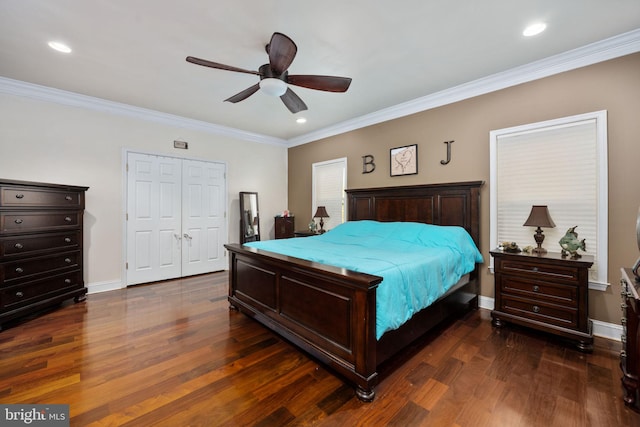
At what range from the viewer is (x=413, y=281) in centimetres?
212

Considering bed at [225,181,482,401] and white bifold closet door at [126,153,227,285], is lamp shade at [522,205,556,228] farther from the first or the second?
white bifold closet door at [126,153,227,285]

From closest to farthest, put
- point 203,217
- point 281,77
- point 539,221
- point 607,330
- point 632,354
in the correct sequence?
1. point 632,354
2. point 281,77
3. point 607,330
4. point 539,221
5. point 203,217

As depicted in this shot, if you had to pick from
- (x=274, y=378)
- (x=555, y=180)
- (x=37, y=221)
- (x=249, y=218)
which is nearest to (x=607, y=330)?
(x=555, y=180)

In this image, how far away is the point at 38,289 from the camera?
3023 millimetres

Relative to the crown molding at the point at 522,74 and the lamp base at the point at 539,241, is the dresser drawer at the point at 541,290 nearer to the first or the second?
the lamp base at the point at 539,241

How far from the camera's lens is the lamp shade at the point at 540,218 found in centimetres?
268

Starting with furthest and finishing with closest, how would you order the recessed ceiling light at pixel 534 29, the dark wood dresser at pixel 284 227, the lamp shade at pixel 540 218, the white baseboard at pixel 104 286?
the dark wood dresser at pixel 284 227 < the white baseboard at pixel 104 286 < the lamp shade at pixel 540 218 < the recessed ceiling light at pixel 534 29

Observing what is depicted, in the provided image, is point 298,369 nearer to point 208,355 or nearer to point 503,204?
point 208,355

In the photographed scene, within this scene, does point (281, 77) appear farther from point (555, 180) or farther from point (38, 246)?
point (38, 246)

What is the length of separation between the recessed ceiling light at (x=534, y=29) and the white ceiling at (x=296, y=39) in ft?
0.17

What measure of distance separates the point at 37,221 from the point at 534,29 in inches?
208

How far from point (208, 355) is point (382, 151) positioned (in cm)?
358

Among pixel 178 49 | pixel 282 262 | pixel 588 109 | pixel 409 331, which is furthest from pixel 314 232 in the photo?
pixel 588 109

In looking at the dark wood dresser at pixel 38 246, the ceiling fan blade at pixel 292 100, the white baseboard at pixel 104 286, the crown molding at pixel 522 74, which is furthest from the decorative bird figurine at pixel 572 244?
the white baseboard at pixel 104 286
